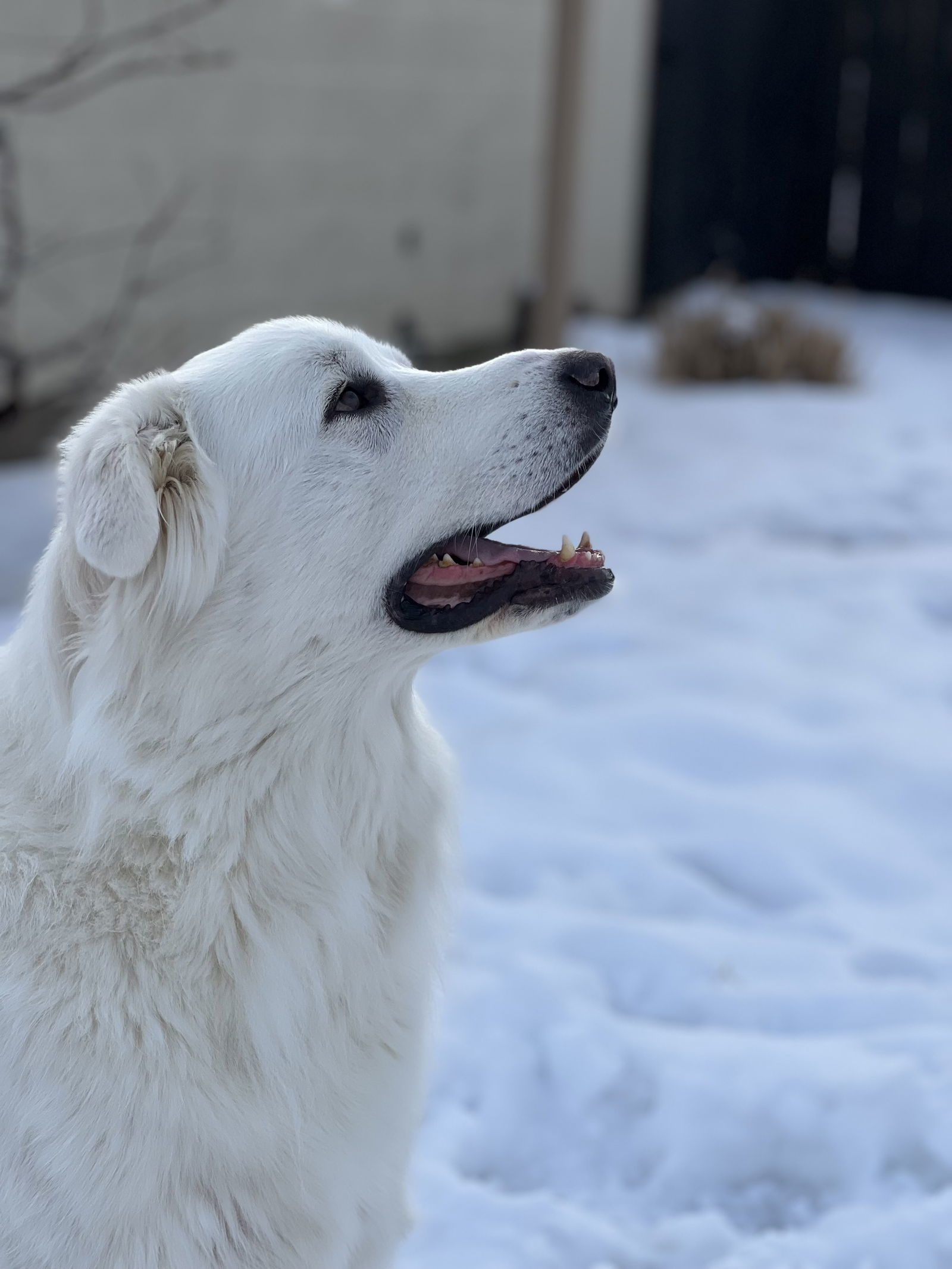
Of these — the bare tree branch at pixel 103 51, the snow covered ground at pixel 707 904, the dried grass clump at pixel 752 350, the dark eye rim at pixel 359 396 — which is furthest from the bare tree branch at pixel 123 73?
the dark eye rim at pixel 359 396

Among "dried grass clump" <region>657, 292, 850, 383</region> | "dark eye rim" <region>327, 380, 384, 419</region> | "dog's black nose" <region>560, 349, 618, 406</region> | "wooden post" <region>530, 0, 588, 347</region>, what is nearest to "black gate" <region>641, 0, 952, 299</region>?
"dried grass clump" <region>657, 292, 850, 383</region>

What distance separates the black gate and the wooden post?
3507 mm

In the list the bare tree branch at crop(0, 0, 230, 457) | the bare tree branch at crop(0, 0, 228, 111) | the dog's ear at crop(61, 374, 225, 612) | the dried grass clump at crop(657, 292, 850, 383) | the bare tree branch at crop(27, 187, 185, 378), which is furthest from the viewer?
the dried grass clump at crop(657, 292, 850, 383)

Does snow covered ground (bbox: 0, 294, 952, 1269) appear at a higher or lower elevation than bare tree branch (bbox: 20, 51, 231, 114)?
lower

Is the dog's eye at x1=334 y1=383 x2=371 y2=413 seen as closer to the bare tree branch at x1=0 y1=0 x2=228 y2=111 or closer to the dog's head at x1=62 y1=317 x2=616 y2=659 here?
the dog's head at x1=62 y1=317 x2=616 y2=659

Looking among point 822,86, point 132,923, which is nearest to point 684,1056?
point 132,923

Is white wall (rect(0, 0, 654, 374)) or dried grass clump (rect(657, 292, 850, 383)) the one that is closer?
white wall (rect(0, 0, 654, 374))

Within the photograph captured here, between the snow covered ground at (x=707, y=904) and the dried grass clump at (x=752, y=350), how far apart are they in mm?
2198

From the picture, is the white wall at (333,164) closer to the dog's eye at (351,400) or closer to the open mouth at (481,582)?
the dog's eye at (351,400)

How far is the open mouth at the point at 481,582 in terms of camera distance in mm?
2021

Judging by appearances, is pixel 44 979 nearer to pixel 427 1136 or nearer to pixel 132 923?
pixel 132 923

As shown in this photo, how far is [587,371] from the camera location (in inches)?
83.6

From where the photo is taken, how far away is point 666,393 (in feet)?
27.2

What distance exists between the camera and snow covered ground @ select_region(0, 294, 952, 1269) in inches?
95.7
